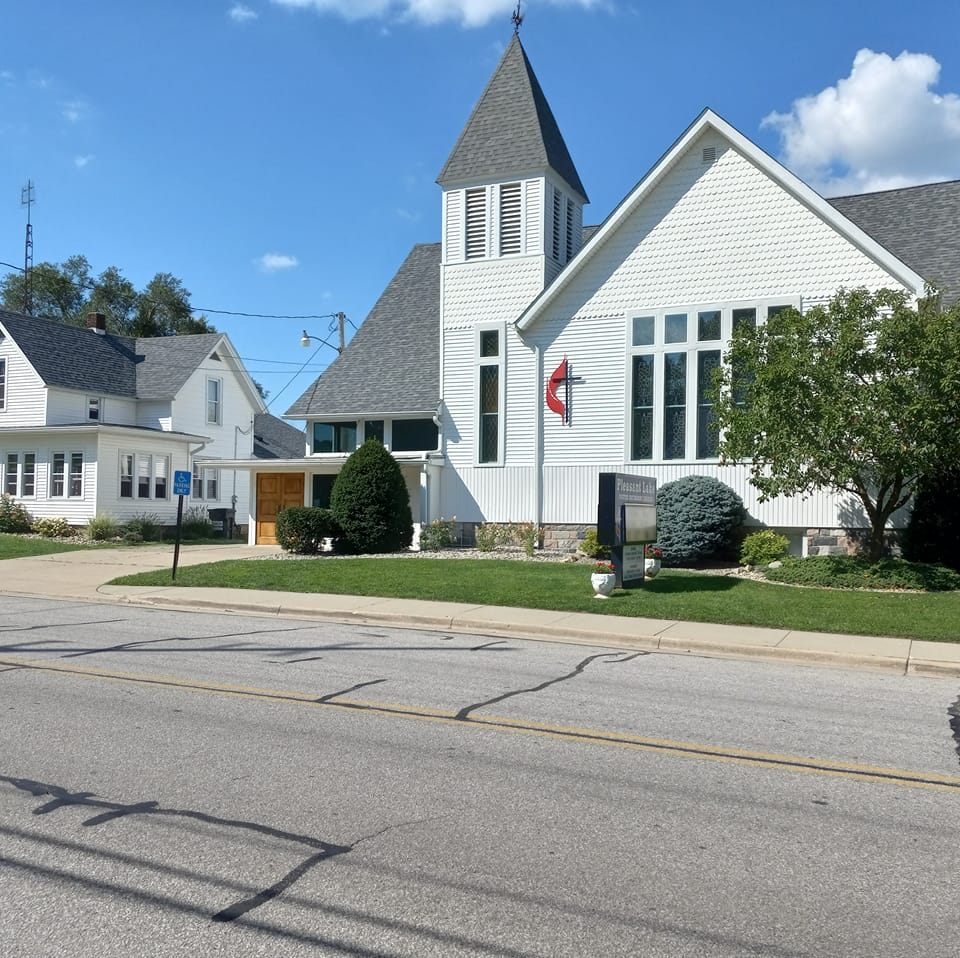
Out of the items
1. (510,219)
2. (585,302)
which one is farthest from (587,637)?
(510,219)

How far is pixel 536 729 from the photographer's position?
7.52m

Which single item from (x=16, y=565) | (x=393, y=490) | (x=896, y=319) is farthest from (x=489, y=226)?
(x=16, y=565)

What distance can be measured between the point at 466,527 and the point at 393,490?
241 cm

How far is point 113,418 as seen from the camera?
3900cm

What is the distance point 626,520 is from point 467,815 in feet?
36.7

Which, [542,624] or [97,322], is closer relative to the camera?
[542,624]

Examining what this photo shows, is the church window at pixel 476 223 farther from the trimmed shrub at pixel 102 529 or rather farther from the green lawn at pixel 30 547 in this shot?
the trimmed shrub at pixel 102 529

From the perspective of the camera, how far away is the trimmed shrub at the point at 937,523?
18047mm

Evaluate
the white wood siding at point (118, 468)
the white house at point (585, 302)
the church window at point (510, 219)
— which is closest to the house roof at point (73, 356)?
the white wood siding at point (118, 468)

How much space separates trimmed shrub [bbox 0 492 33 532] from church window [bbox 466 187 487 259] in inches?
761

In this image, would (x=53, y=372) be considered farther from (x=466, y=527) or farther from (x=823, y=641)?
(x=823, y=641)

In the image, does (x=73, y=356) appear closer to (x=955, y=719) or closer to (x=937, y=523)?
(x=937, y=523)

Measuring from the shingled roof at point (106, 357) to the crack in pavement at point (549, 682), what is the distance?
3026 centimetres

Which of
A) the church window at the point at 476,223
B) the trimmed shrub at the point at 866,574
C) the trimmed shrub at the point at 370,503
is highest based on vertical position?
the church window at the point at 476,223
